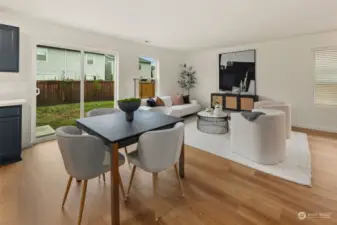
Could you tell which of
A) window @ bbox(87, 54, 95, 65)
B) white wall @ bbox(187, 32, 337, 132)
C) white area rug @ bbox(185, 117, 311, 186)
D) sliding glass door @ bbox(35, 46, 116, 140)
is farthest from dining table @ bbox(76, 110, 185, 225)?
white wall @ bbox(187, 32, 337, 132)

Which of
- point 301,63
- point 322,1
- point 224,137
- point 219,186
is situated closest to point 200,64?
point 301,63

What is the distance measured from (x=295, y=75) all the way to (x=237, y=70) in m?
1.63

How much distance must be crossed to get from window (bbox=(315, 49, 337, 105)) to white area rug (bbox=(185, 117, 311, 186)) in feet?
4.26

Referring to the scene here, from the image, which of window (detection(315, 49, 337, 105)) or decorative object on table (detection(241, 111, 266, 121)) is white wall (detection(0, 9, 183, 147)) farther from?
window (detection(315, 49, 337, 105))

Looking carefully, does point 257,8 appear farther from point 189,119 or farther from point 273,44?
point 189,119

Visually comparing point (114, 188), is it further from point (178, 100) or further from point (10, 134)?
point (178, 100)

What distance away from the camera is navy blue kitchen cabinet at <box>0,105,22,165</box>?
276 cm

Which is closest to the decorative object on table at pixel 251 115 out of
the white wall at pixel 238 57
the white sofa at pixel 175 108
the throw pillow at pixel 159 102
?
the white sofa at pixel 175 108

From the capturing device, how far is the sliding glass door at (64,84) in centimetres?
399

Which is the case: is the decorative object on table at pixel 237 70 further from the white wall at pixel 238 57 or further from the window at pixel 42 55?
the window at pixel 42 55

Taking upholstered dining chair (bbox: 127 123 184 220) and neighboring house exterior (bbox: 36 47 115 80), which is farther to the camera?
neighboring house exterior (bbox: 36 47 115 80)

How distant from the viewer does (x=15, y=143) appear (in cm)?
291

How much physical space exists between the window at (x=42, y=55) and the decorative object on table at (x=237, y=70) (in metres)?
5.16

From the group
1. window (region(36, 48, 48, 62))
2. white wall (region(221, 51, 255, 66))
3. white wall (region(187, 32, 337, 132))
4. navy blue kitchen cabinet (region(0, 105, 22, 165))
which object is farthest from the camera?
white wall (region(221, 51, 255, 66))
